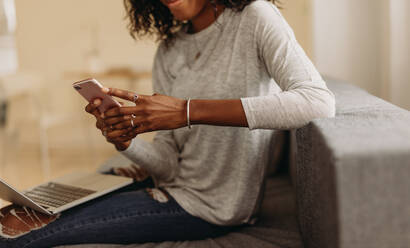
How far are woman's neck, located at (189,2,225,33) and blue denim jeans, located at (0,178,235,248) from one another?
0.47 m

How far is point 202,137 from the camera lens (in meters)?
1.24

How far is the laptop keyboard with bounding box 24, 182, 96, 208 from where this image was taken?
1214 millimetres

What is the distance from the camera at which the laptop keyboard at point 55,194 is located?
1.21 meters

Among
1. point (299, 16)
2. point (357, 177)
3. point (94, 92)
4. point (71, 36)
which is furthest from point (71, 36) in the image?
point (357, 177)

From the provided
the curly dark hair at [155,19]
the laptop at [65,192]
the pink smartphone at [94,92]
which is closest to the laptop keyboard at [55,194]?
the laptop at [65,192]

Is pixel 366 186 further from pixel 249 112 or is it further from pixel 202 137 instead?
pixel 202 137

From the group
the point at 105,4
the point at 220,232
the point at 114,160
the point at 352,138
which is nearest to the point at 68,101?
the point at 105,4

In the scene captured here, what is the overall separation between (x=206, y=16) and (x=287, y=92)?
0.45 m

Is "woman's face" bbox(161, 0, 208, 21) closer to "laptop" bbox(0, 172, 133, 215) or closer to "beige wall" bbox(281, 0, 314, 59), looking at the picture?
"laptop" bbox(0, 172, 133, 215)

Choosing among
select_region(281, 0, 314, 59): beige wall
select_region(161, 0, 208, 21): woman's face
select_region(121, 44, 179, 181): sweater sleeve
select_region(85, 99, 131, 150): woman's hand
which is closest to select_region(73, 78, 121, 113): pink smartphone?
select_region(85, 99, 131, 150): woman's hand

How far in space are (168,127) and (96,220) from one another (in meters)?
0.35

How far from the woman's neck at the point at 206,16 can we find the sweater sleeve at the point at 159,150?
161 mm

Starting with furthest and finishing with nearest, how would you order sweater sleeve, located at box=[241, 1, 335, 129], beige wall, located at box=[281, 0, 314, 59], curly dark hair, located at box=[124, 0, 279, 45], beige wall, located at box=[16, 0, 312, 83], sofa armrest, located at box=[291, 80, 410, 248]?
1. beige wall, located at box=[16, 0, 312, 83]
2. beige wall, located at box=[281, 0, 314, 59]
3. curly dark hair, located at box=[124, 0, 279, 45]
4. sweater sleeve, located at box=[241, 1, 335, 129]
5. sofa armrest, located at box=[291, 80, 410, 248]

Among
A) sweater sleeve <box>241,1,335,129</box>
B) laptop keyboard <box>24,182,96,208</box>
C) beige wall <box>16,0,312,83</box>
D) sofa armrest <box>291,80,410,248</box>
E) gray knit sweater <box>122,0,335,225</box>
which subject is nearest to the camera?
sofa armrest <box>291,80,410,248</box>
